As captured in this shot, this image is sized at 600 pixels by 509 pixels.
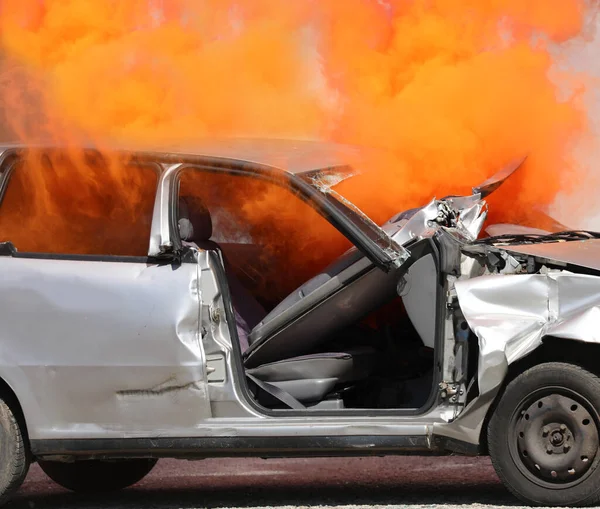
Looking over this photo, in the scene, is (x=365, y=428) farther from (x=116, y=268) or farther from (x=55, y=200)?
(x=55, y=200)

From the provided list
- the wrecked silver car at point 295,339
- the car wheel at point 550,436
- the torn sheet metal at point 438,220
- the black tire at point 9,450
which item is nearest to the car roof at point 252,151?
the wrecked silver car at point 295,339

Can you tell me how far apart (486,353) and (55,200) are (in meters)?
2.40

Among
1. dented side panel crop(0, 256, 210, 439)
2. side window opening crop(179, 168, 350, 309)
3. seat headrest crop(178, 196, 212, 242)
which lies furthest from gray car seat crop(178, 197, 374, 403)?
dented side panel crop(0, 256, 210, 439)

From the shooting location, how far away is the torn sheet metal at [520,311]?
5.49 meters

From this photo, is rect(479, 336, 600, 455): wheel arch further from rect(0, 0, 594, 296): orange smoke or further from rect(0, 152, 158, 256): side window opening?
rect(0, 152, 158, 256): side window opening

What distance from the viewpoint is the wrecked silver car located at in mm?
5562

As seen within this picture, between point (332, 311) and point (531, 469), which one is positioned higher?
point (332, 311)

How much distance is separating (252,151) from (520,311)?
160cm

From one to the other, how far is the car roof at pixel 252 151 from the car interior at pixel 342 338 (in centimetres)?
25

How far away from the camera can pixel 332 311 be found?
6137 mm

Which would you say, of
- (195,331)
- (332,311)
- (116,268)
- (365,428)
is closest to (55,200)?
(116,268)

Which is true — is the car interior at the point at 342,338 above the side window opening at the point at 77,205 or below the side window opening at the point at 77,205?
below

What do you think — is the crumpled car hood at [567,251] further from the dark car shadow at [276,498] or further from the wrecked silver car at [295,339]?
the dark car shadow at [276,498]

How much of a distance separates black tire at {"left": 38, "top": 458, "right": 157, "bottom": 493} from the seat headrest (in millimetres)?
1910
